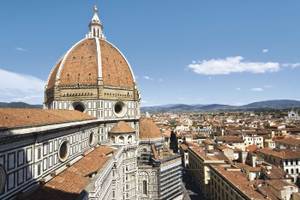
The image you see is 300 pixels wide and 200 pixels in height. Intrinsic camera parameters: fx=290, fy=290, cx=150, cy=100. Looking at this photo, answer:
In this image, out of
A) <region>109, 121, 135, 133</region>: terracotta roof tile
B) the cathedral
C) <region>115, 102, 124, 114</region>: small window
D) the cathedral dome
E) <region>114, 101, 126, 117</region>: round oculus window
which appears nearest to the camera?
the cathedral

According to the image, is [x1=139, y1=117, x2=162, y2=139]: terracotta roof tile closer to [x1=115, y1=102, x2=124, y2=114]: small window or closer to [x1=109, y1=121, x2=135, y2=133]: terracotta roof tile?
[x1=115, y1=102, x2=124, y2=114]: small window

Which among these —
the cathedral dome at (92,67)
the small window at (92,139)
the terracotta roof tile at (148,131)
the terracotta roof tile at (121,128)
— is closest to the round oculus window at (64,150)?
the small window at (92,139)

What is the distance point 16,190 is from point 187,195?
114 ft

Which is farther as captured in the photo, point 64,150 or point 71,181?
point 64,150

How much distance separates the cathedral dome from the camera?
36031 mm

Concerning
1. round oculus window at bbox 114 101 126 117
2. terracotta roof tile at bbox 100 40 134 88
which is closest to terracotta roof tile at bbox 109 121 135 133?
round oculus window at bbox 114 101 126 117

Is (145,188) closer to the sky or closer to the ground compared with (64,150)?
closer to the ground

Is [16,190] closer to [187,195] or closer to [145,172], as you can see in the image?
[145,172]

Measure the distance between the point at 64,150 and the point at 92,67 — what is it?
668 inches

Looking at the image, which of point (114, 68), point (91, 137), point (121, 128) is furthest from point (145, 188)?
point (114, 68)

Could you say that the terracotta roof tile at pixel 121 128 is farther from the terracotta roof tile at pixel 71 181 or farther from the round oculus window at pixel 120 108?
the terracotta roof tile at pixel 71 181

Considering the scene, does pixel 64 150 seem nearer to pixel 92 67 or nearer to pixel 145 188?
pixel 145 188

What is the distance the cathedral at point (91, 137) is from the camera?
1574 cm

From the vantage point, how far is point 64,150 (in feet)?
71.4
